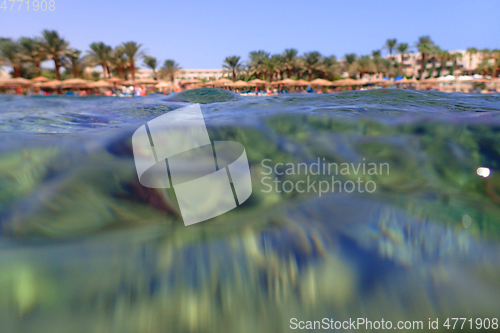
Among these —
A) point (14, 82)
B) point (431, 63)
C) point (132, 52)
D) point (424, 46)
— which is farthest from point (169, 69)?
point (431, 63)

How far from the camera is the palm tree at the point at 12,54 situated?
2592 centimetres

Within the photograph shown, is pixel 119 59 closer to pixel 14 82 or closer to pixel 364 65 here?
pixel 14 82

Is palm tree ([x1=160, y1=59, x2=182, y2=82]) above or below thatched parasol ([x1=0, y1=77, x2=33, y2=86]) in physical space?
above

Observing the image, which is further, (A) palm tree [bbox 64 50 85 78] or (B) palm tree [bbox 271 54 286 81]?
(B) palm tree [bbox 271 54 286 81]

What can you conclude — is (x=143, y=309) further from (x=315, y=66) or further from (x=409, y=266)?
(x=315, y=66)

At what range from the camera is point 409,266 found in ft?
2.99

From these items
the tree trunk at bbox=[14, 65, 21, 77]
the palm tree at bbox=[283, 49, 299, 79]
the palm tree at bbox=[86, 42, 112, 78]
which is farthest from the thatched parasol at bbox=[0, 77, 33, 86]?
the palm tree at bbox=[283, 49, 299, 79]

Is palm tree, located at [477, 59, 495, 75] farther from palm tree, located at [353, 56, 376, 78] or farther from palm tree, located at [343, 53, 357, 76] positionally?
palm tree, located at [343, 53, 357, 76]

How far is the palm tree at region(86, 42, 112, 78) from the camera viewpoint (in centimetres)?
3169

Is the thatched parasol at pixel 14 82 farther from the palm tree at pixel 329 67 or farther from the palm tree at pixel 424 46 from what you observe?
the palm tree at pixel 424 46

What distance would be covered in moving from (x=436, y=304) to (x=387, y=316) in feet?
0.47

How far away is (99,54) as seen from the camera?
31.9 metres

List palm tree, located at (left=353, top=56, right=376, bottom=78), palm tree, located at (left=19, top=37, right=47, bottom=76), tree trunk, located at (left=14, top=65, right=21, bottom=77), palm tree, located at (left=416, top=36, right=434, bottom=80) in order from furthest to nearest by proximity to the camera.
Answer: palm tree, located at (left=416, top=36, right=434, bottom=80)
palm tree, located at (left=353, top=56, right=376, bottom=78)
tree trunk, located at (left=14, top=65, right=21, bottom=77)
palm tree, located at (left=19, top=37, right=47, bottom=76)

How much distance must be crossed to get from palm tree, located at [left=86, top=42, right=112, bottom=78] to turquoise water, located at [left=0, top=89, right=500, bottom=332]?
3572cm
